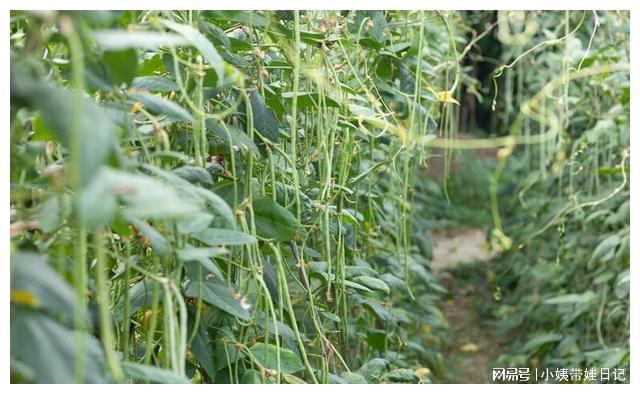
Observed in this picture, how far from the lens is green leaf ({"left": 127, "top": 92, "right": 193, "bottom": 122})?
71 centimetres

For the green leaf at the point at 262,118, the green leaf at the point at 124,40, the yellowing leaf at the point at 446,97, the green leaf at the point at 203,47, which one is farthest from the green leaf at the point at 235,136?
the yellowing leaf at the point at 446,97

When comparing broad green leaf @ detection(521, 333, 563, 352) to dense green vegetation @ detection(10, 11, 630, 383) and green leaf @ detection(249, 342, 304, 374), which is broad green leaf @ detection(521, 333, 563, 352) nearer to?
dense green vegetation @ detection(10, 11, 630, 383)

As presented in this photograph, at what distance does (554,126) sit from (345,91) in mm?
454

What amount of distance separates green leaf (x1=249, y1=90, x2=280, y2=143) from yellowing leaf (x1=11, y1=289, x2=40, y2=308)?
1.67ft

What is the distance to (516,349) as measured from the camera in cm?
287

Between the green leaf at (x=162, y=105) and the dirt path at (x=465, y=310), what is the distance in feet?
6.62

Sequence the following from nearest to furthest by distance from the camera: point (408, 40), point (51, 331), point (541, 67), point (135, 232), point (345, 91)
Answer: point (51, 331) → point (135, 232) → point (345, 91) → point (408, 40) → point (541, 67)

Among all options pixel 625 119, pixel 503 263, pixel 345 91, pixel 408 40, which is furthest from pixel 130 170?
pixel 503 263

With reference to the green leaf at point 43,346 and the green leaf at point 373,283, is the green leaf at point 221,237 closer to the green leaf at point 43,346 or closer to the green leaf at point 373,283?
the green leaf at point 43,346

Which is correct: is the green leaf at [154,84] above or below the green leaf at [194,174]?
above

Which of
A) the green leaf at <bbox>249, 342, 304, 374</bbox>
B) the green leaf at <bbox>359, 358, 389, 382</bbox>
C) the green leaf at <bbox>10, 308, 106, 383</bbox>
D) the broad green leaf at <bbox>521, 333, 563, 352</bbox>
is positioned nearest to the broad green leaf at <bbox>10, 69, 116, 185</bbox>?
the green leaf at <bbox>10, 308, 106, 383</bbox>

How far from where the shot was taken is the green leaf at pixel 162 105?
0.71 m

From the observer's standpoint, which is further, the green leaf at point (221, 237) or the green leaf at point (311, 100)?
the green leaf at point (311, 100)
